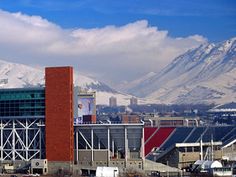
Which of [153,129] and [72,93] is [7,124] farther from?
[153,129]

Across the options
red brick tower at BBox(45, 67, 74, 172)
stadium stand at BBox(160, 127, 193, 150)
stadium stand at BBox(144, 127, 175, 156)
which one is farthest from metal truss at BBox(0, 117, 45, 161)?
stadium stand at BBox(160, 127, 193, 150)

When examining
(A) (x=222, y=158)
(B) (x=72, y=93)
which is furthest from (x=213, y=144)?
(B) (x=72, y=93)

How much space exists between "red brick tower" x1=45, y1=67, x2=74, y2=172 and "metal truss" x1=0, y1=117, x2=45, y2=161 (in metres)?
3.34

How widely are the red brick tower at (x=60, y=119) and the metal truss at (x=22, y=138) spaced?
10.9 ft

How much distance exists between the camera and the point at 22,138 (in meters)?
114

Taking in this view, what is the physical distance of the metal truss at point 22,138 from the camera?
111m

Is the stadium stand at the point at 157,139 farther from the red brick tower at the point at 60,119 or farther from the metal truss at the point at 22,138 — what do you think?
the red brick tower at the point at 60,119

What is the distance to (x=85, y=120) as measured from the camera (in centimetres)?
12850

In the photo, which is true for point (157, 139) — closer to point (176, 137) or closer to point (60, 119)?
point (176, 137)

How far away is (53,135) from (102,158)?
8.18m

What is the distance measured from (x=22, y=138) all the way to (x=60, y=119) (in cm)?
918

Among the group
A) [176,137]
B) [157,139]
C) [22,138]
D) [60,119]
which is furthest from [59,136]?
[157,139]

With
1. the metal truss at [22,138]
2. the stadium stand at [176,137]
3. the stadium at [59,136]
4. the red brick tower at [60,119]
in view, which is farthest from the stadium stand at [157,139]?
the red brick tower at [60,119]

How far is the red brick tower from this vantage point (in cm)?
10688
